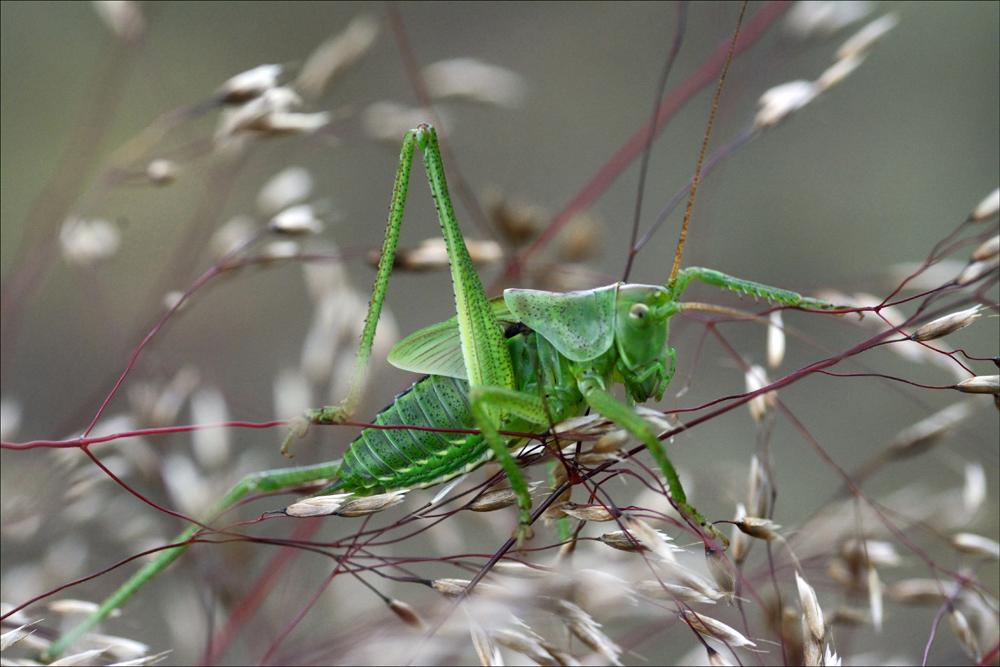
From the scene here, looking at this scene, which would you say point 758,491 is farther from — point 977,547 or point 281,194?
point 281,194

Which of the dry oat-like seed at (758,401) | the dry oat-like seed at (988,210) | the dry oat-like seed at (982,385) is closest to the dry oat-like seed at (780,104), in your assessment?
the dry oat-like seed at (988,210)

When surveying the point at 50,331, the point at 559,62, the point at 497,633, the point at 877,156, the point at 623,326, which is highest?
the point at 559,62

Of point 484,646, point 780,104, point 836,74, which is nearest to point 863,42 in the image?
point 836,74

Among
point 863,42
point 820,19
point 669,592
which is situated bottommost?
point 669,592

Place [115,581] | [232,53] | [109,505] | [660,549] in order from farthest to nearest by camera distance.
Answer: [232,53]
[109,505]
[115,581]
[660,549]

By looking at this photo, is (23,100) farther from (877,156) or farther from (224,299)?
(877,156)

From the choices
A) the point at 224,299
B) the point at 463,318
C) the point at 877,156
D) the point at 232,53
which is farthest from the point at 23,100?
the point at 877,156

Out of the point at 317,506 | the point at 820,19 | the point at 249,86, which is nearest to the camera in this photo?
the point at 317,506
